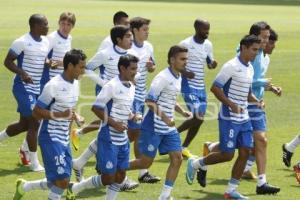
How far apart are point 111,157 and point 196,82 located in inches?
192

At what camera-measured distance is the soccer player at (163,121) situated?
37.4ft

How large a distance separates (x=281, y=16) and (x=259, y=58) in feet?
120

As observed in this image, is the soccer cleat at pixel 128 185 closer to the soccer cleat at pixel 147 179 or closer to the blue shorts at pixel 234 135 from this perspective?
the soccer cleat at pixel 147 179

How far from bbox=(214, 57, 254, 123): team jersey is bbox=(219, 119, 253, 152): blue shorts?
0.24ft

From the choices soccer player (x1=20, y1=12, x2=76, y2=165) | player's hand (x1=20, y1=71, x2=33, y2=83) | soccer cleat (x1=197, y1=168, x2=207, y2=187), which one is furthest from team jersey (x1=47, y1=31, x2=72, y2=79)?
soccer cleat (x1=197, y1=168, x2=207, y2=187)

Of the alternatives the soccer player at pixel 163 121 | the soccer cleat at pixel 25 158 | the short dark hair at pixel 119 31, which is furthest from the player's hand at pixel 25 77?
the soccer player at pixel 163 121

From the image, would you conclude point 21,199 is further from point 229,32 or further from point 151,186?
point 229,32

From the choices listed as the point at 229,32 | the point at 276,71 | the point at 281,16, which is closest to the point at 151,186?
the point at 276,71

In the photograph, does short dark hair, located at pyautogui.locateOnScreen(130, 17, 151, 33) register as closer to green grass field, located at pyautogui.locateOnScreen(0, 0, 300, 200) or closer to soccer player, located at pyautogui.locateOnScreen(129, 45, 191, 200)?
soccer player, located at pyautogui.locateOnScreen(129, 45, 191, 200)

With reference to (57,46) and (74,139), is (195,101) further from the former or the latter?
(57,46)

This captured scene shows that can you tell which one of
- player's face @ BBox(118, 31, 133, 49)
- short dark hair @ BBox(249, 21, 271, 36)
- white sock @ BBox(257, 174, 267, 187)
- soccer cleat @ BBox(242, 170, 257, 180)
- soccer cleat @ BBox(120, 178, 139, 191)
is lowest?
soccer cleat @ BBox(242, 170, 257, 180)

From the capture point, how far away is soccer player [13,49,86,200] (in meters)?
10.3

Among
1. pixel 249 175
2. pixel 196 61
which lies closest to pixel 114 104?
pixel 249 175

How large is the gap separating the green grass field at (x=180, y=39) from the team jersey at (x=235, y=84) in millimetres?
1141
